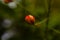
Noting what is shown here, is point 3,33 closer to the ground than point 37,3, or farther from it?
closer to the ground

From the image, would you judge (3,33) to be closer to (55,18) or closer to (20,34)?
(20,34)

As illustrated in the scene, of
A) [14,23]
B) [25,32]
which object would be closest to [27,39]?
[25,32]

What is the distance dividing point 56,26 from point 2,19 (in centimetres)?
32

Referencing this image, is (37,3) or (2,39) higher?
(37,3)

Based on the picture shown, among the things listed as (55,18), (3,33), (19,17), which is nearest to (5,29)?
(3,33)

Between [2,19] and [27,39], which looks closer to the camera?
[27,39]

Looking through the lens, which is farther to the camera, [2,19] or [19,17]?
[2,19]

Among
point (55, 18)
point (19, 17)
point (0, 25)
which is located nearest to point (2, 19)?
point (0, 25)

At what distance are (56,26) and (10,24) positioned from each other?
25 cm

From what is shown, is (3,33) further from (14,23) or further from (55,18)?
(55,18)

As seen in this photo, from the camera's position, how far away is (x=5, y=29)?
0.80 meters

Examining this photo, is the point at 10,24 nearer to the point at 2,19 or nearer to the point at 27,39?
the point at 2,19

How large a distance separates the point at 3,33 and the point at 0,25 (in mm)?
50

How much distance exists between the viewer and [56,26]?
66cm
